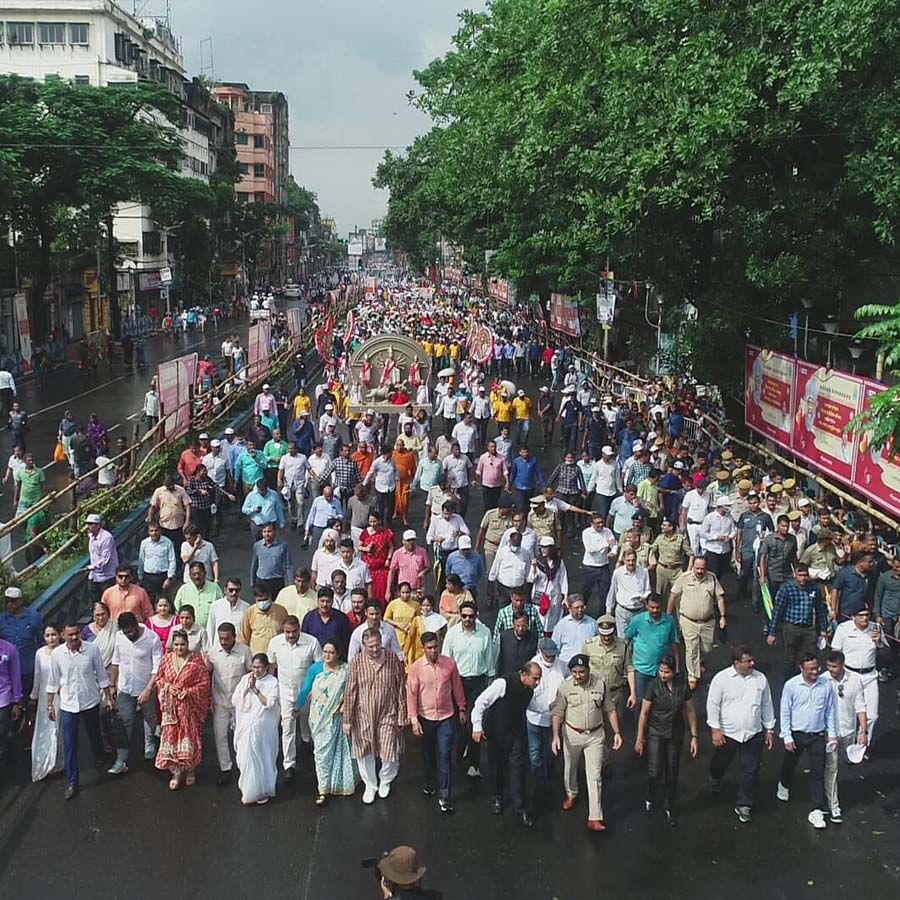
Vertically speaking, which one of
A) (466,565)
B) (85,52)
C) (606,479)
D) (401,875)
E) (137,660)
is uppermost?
(85,52)

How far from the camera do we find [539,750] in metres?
7.76

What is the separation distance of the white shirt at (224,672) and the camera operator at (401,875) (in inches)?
145

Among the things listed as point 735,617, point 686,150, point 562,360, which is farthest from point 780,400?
point 562,360

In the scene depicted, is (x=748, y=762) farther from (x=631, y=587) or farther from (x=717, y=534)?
(x=717, y=534)

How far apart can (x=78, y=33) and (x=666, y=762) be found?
66473 millimetres

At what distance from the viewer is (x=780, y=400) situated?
1639 centimetres

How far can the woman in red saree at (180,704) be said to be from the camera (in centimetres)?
784

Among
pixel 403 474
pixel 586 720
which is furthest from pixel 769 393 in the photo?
pixel 586 720

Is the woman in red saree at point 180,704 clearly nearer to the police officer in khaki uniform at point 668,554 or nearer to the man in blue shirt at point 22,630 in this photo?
the man in blue shirt at point 22,630

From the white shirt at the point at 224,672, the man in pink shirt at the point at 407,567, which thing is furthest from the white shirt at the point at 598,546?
the white shirt at the point at 224,672

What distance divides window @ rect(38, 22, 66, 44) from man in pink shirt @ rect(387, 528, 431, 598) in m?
63.1

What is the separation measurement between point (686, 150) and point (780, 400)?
13.1ft

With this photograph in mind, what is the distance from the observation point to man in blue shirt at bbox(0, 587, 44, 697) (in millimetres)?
8438

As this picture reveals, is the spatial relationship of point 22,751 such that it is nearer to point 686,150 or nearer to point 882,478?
point 882,478
